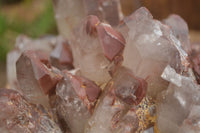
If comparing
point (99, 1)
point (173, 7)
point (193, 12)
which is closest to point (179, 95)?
point (99, 1)

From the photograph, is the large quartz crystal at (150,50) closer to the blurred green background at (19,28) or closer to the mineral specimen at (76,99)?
the mineral specimen at (76,99)

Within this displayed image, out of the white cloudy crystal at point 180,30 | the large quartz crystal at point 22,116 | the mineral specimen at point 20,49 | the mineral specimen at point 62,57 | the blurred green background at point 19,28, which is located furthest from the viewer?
the blurred green background at point 19,28

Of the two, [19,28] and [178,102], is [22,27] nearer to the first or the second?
[19,28]

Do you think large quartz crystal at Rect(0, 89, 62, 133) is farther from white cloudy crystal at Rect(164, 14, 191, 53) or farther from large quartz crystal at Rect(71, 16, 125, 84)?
white cloudy crystal at Rect(164, 14, 191, 53)

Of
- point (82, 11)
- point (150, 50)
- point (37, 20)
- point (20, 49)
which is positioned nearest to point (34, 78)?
point (150, 50)

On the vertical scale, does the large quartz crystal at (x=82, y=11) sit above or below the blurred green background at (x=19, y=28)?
above

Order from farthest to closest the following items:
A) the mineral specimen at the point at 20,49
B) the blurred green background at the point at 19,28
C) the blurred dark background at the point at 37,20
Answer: the blurred green background at the point at 19,28 → the blurred dark background at the point at 37,20 → the mineral specimen at the point at 20,49

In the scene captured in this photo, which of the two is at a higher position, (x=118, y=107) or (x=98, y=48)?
(x=98, y=48)

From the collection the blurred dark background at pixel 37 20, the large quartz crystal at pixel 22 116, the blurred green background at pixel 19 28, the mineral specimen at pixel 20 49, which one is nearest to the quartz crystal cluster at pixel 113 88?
the large quartz crystal at pixel 22 116
